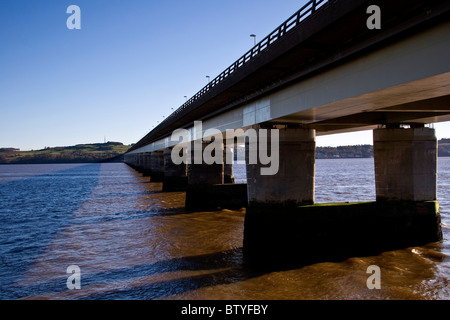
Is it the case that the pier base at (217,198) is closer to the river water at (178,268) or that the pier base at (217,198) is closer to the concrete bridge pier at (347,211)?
the river water at (178,268)

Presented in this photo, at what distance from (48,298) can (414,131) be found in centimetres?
1594

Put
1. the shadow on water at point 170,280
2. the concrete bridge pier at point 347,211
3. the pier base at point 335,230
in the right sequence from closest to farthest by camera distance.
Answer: the shadow on water at point 170,280 → the pier base at point 335,230 → the concrete bridge pier at point 347,211

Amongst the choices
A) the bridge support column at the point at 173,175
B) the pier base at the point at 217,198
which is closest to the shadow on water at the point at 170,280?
the pier base at the point at 217,198

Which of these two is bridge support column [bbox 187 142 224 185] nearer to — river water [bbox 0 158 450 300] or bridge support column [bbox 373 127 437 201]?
river water [bbox 0 158 450 300]

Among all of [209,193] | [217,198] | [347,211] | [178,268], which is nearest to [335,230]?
[347,211]

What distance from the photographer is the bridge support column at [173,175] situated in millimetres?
44562

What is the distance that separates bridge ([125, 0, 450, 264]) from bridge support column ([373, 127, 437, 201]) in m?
0.04

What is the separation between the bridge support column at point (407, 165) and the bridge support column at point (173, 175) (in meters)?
30.2

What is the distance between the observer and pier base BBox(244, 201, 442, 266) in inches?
594

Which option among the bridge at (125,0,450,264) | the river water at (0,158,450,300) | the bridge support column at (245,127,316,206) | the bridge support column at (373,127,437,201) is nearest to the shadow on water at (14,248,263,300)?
the river water at (0,158,450,300)

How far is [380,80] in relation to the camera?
9.32 m

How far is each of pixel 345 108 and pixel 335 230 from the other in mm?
5668

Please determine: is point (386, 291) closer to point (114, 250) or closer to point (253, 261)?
point (253, 261)
